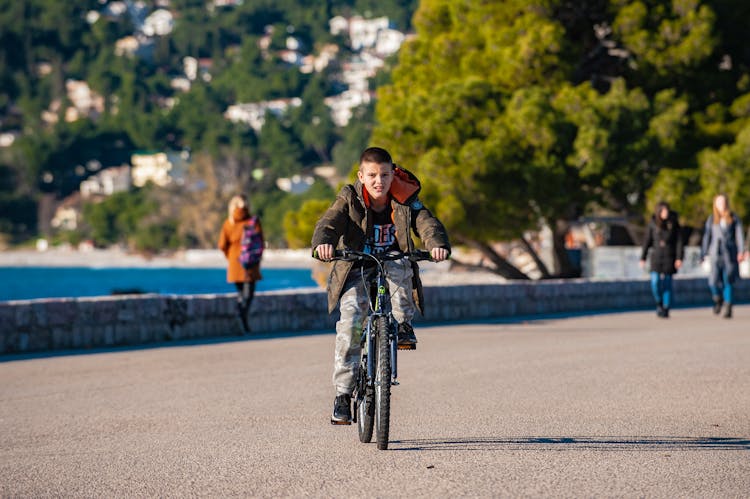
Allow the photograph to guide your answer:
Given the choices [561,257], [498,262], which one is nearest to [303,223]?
[498,262]

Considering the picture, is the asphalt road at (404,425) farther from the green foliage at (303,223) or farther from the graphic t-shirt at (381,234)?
the green foliage at (303,223)

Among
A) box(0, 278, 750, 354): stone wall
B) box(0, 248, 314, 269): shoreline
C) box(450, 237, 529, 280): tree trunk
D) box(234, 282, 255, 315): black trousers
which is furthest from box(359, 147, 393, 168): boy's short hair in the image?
box(0, 248, 314, 269): shoreline

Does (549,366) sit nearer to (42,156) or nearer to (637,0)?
(637,0)

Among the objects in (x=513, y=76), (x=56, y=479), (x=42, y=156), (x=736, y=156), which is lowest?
(x=56, y=479)

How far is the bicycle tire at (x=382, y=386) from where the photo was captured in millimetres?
6473

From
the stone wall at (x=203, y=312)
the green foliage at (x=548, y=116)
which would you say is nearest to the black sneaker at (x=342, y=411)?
the stone wall at (x=203, y=312)

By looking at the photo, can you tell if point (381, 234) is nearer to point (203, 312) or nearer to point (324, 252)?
point (324, 252)

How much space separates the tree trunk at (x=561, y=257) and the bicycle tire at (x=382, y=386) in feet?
96.9

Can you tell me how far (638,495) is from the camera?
5402mm

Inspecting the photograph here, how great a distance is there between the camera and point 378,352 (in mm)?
6566

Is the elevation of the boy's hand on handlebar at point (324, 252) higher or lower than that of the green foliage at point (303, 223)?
lower

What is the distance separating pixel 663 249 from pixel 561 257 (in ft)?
60.4

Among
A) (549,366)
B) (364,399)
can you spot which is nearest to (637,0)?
(549,366)

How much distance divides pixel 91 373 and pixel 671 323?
883 centimetres
